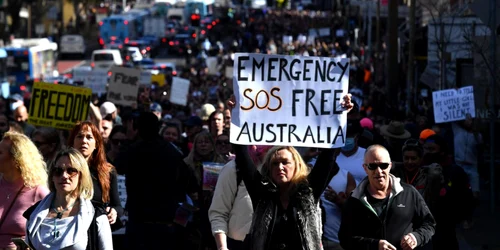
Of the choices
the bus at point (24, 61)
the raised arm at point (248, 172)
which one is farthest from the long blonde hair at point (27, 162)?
the bus at point (24, 61)

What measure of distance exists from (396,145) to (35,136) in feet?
13.9

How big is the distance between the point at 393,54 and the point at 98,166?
23.8m

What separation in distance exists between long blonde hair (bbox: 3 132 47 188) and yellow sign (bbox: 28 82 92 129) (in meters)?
7.01

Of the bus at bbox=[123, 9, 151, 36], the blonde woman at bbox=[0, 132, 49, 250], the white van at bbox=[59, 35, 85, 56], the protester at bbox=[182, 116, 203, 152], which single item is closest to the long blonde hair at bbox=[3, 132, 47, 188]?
the blonde woman at bbox=[0, 132, 49, 250]

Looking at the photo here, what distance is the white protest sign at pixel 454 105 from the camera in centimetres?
1792

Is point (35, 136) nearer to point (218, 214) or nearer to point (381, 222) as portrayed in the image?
point (218, 214)

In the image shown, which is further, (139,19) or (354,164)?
(139,19)

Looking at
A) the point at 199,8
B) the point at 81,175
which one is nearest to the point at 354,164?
the point at 81,175

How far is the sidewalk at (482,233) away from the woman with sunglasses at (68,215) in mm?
7566

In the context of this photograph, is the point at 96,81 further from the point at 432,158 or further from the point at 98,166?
the point at 98,166

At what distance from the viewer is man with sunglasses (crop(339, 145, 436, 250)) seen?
7832 millimetres

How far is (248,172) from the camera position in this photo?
7.86 m

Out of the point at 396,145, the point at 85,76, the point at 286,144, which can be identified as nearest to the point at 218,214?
the point at 286,144

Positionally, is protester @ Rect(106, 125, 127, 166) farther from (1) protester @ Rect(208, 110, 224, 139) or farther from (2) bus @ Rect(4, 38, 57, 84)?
(2) bus @ Rect(4, 38, 57, 84)
